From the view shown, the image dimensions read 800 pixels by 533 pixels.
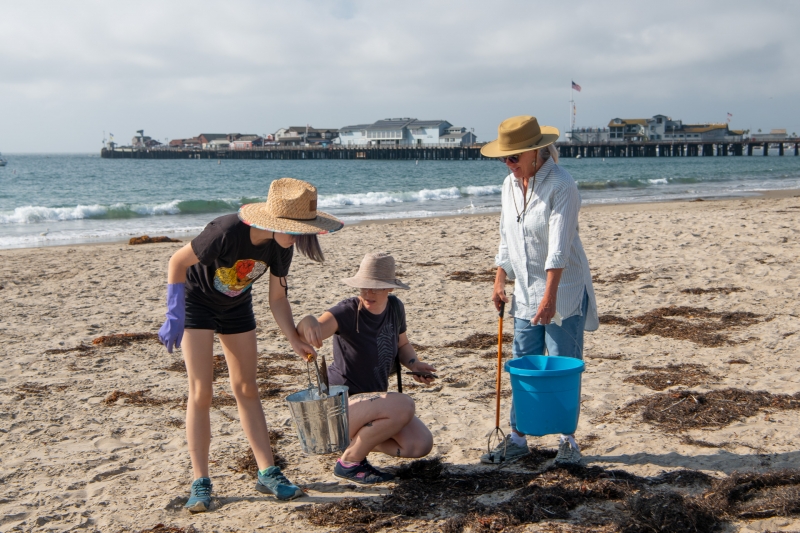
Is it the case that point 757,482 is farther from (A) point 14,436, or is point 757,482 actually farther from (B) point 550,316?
(A) point 14,436

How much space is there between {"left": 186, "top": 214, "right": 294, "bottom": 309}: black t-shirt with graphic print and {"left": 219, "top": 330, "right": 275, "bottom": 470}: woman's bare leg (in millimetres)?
183

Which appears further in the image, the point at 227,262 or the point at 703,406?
the point at 703,406

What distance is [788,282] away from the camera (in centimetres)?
758

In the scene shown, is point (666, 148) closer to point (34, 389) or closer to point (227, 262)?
point (34, 389)

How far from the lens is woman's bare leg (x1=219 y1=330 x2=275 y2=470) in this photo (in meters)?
3.28

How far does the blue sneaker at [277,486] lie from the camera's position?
3275mm

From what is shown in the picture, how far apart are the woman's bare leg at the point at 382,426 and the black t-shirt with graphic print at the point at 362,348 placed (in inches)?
5.2

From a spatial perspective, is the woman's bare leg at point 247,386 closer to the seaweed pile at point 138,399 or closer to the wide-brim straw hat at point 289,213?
the wide-brim straw hat at point 289,213

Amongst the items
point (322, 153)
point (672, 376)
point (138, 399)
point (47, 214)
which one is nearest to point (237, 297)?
point (138, 399)

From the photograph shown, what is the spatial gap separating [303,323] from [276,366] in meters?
2.45

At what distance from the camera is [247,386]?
3297 millimetres

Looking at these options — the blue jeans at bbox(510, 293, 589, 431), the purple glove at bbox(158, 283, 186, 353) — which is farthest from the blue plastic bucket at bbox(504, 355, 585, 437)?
the purple glove at bbox(158, 283, 186, 353)

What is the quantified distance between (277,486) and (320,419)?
1.44 feet

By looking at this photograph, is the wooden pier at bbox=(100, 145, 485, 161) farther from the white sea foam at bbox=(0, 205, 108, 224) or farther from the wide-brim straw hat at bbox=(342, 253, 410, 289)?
the wide-brim straw hat at bbox=(342, 253, 410, 289)
